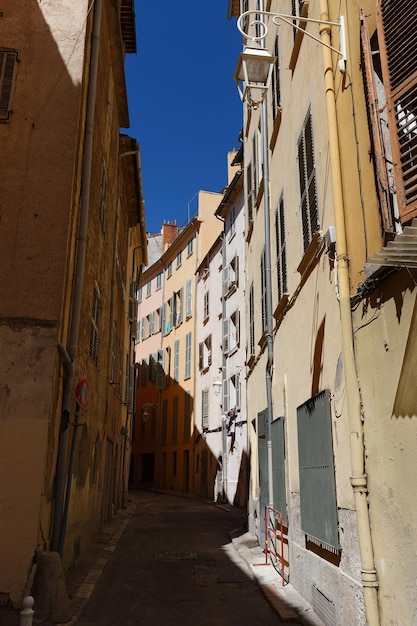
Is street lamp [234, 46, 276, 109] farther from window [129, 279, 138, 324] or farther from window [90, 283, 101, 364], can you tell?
window [129, 279, 138, 324]

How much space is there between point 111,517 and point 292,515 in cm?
944

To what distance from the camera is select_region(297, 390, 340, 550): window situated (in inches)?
231

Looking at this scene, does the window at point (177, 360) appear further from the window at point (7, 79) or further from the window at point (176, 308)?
the window at point (7, 79)

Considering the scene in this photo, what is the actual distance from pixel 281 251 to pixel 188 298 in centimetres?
2370

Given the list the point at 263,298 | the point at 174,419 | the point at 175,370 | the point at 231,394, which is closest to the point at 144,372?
the point at 175,370

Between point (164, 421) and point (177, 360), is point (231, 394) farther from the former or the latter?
point (164, 421)

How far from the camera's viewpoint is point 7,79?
857 centimetres

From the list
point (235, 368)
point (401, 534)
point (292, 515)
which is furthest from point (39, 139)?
point (235, 368)

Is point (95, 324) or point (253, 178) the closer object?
point (95, 324)

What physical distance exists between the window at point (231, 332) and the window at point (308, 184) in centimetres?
1611

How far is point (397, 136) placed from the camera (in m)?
4.20

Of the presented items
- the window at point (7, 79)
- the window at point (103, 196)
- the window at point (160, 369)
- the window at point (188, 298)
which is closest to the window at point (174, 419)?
the window at point (160, 369)

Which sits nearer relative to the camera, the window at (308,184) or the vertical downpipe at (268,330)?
the window at (308,184)

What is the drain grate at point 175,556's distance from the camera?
34.2ft
